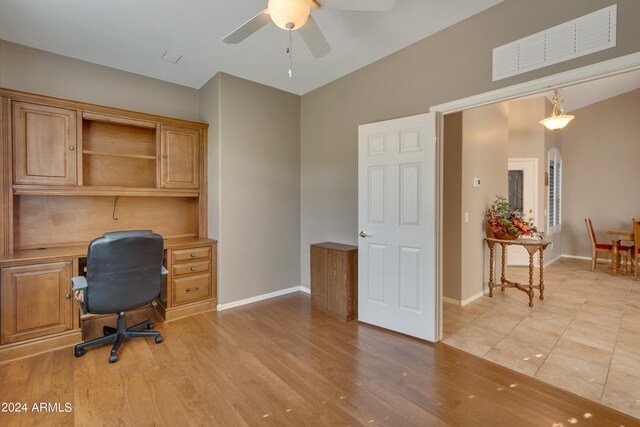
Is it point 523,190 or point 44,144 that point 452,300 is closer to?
point 523,190

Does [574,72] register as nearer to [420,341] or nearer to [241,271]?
[420,341]

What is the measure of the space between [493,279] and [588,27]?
3.42 metres

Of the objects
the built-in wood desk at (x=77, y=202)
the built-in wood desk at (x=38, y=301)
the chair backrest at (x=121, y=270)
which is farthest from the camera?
the built-in wood desk at (x=77, y=202)

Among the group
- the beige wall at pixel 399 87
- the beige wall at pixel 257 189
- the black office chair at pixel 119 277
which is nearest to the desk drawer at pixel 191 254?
the beige wall at pixel 257 189

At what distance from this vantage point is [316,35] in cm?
213

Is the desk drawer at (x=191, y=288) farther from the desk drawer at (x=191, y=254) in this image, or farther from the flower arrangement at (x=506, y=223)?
the flower arrangement at (x=506, y=223)

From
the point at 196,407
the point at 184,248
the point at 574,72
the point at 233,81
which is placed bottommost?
the point at 196,407

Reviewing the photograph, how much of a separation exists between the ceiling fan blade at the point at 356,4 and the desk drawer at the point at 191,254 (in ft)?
9.26

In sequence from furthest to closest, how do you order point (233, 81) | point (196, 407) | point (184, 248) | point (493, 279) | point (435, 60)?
point (493, 279)
point (233, 81)
point (184, 248)
point (435, 60)
point (196, 407)

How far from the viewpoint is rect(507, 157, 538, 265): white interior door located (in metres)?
5.90

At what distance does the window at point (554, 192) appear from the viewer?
251 inches

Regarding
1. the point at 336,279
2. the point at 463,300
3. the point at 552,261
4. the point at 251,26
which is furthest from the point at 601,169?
the point at 251,26

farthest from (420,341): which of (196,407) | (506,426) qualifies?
(196,407)

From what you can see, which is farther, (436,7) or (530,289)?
(530,289)
